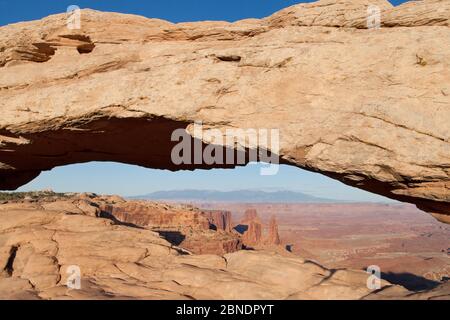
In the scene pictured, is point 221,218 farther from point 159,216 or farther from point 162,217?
point 162,217

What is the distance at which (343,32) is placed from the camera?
1145cm

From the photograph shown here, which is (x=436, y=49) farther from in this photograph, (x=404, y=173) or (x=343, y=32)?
(x=404, y=173)

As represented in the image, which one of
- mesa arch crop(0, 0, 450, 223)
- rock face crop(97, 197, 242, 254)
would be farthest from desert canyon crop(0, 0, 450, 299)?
rock face crop(97, 197, 242, 254)

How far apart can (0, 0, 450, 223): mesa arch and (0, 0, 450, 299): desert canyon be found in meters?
0.04

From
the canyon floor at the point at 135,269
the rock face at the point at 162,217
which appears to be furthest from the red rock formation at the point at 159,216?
the canyon floor at the point at 135,269

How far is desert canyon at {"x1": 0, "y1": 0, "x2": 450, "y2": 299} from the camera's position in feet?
32.9

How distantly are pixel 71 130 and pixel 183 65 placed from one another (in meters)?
4.97

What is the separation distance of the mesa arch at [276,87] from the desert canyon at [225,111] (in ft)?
0.14

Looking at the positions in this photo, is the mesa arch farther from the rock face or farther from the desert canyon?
the rock face

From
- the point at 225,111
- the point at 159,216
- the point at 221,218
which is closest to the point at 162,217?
the point at 159,216

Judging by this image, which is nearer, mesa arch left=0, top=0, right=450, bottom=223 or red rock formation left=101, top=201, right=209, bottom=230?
mesa arch left=0, top=0, right=450, bottom=223

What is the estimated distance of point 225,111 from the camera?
11.2 m

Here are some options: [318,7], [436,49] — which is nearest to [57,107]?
[318,7]
